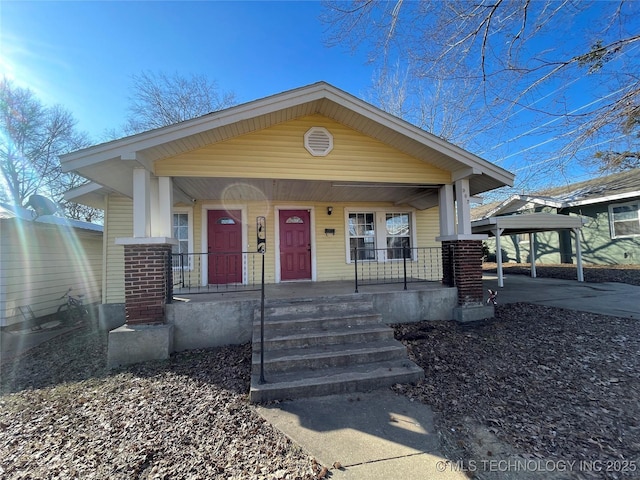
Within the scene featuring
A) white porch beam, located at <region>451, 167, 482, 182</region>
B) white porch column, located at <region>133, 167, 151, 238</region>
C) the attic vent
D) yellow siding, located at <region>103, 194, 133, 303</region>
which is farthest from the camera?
yellow siding, located at <region>103, 194, 133, 303</region>

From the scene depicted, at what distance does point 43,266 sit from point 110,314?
2.79m

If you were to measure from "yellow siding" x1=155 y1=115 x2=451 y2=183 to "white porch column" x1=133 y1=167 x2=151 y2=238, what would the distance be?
320 mm

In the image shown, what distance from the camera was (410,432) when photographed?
271 cm

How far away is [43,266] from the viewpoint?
8.00 metres

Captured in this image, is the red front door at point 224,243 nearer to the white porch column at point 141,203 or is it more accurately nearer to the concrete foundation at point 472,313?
Result: the white porch column at point 141,203

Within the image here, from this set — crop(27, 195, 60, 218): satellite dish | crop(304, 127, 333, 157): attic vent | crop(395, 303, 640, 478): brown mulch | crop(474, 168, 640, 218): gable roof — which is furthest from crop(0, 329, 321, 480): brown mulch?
crop(474, 168, 640, 218): gable roof

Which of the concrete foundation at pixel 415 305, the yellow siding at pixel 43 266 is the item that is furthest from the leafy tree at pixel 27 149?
the concrete foundation at pixel 415 305

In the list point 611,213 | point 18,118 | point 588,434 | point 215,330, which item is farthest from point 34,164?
point 611,213

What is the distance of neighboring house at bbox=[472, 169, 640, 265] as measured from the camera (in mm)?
12156

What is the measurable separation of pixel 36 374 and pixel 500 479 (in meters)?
6.06

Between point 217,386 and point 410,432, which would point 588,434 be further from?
point 217,386

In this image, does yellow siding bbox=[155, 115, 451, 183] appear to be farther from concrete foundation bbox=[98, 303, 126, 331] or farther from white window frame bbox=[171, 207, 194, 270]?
concrete foundation bbox=[98, 303, 126, 331]

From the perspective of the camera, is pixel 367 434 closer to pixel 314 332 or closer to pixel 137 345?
pixel 314 332

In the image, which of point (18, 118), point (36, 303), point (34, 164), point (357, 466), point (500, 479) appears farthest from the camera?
point (34, 164)
